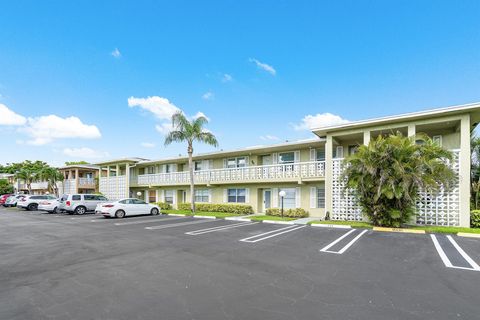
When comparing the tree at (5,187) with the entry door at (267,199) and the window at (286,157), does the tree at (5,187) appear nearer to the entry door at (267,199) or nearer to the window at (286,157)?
the entry door at (267,199)

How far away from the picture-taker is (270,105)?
72.3 feet

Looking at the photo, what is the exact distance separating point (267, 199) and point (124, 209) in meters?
10.9

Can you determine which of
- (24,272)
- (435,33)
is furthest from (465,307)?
(435,33)

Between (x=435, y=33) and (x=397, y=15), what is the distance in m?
2.53

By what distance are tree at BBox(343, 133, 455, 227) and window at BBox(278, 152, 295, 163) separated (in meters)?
6.80

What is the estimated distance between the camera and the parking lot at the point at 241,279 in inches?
162

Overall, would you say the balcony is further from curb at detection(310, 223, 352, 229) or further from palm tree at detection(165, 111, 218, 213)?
curb at detection(310, 223, 352, 229)

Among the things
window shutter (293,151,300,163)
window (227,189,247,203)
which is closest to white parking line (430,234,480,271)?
window shutter (293,151,300,163)

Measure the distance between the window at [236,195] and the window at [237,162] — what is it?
2132 mm

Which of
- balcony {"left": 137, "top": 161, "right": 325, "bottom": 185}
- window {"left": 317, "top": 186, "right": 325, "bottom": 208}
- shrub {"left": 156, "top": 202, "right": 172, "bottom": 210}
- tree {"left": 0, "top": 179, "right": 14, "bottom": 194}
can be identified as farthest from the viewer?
tree {"left": 0, "top": 179, "right": 14, "bottom": 194}

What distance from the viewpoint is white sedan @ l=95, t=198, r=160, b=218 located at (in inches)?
739

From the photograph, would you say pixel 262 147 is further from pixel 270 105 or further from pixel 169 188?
pixel 169 188

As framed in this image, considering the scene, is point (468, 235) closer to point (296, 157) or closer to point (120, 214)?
point (296, 157)

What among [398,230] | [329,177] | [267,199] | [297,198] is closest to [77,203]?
[267,199]
